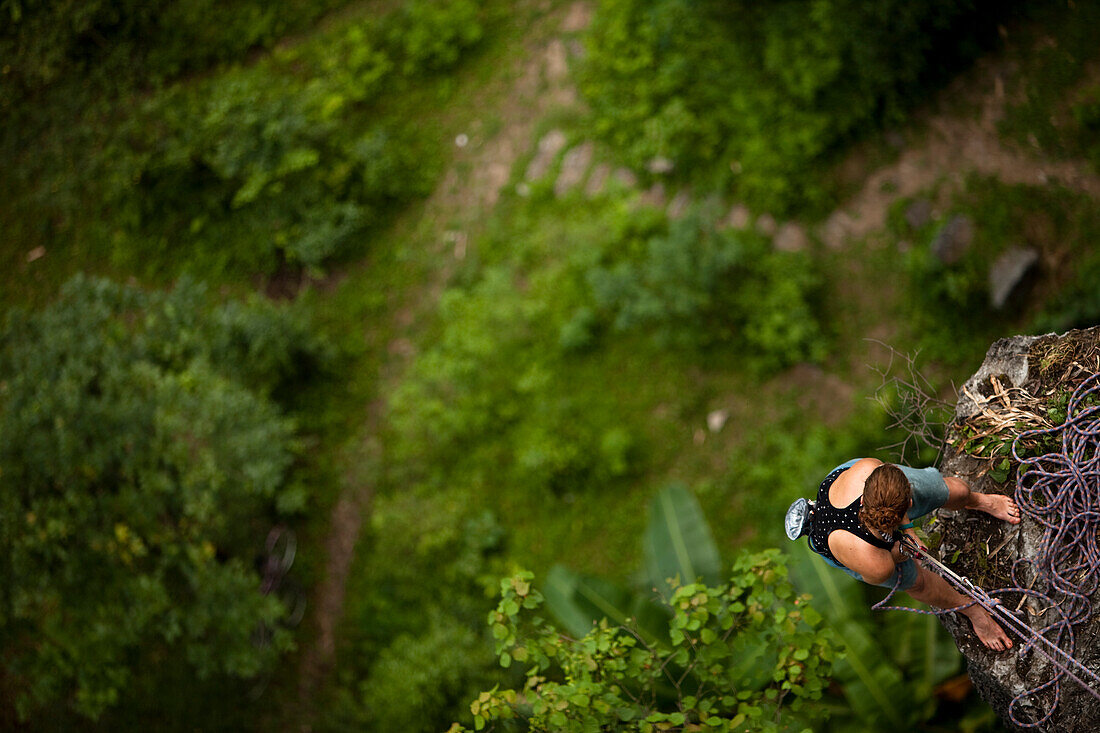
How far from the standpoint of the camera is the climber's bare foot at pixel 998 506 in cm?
291

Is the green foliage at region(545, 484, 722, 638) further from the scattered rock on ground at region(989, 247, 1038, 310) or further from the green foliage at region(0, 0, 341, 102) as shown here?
the green foliage at region(0, 0, 341, 102)

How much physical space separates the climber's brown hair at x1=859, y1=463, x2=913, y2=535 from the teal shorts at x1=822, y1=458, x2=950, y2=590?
8 centimetres

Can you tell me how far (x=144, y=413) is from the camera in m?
6.82

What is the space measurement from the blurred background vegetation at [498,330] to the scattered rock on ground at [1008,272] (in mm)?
30

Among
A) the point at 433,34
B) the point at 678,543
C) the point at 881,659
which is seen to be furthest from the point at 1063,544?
the point at 433,34

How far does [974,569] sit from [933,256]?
393cm

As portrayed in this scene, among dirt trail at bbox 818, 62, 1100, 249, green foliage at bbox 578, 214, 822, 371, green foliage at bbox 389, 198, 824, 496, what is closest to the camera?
dirt trail at bbox 818, 62, 1100, 249

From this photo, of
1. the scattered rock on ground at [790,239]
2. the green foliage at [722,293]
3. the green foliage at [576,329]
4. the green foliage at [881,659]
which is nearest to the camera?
the green foliage at [881,659]

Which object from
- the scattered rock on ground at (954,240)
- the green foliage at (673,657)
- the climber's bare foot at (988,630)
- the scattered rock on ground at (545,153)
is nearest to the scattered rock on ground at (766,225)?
the scattered rock on ground at (954,240)

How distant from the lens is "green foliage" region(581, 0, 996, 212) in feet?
19.8

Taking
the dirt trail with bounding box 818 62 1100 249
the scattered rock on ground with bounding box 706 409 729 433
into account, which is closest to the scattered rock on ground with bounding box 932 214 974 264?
the dirt trail with bounding box 818 62 1100 249

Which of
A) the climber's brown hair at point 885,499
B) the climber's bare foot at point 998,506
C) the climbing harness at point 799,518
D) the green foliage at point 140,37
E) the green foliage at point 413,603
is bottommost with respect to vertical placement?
the green foliage at point 413,603

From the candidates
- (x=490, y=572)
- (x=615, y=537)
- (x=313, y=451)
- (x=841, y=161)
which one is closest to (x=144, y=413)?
(x=313, y=451)

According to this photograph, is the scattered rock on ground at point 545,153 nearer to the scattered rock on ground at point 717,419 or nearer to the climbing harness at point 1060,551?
the scattered rock on ground at point 717,419
